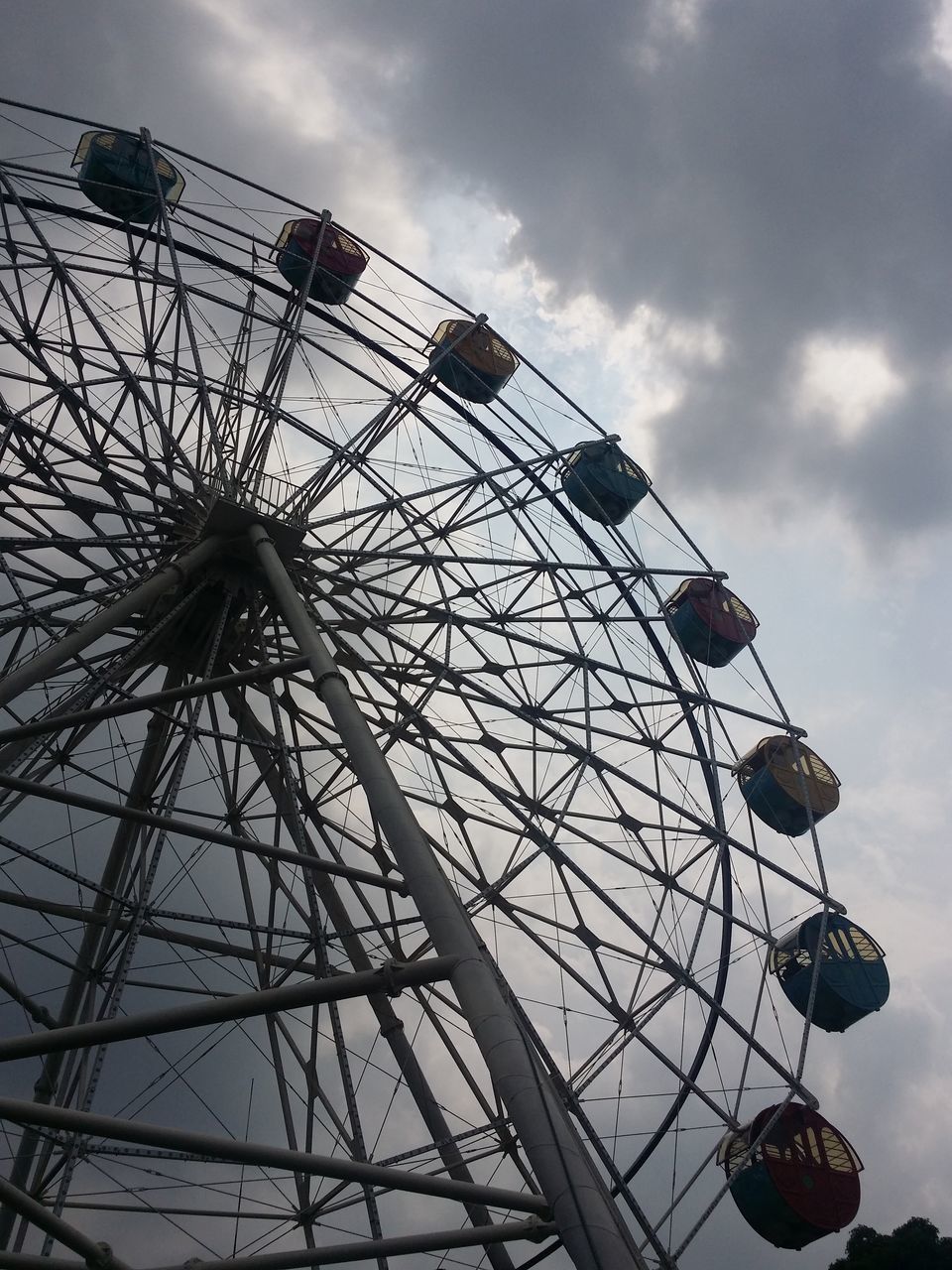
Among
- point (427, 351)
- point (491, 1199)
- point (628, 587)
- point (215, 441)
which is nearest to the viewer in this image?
point (491, 1199)

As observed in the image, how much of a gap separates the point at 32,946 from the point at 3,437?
604cm

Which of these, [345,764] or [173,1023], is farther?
[345,764]

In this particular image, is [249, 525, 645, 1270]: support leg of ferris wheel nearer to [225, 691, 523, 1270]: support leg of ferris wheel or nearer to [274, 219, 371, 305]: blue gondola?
[225, 691, 523, 1270]: support leg of ferris wheel

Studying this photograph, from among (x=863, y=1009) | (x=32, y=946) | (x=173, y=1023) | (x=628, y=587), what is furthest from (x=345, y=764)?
(x=173, y=1023)

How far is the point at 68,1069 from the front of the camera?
12.0m

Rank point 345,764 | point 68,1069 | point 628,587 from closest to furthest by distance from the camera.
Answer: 1. point 68,1069
2. point 345,764
3. point 628,587

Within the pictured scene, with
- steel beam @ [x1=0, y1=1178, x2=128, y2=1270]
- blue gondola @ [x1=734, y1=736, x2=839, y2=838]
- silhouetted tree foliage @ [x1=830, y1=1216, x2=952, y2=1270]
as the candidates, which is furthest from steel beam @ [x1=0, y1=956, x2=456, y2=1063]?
silhouetted tree foliage @ [x1=830, y1=1216, x2=952, y2=1270]

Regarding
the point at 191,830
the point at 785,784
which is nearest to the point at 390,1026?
the point at 191,830

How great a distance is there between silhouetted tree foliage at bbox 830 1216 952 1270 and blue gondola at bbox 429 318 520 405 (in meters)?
32.2

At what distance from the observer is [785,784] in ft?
59.3

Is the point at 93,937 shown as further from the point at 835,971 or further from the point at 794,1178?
the point at 835,971

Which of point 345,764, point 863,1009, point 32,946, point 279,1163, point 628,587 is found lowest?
point 279,1163

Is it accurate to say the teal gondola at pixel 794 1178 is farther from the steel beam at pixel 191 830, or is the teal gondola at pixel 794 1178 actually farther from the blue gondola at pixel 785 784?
the steel beam at pixel 191 830

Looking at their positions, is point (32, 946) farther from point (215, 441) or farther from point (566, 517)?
point (566, 517)
